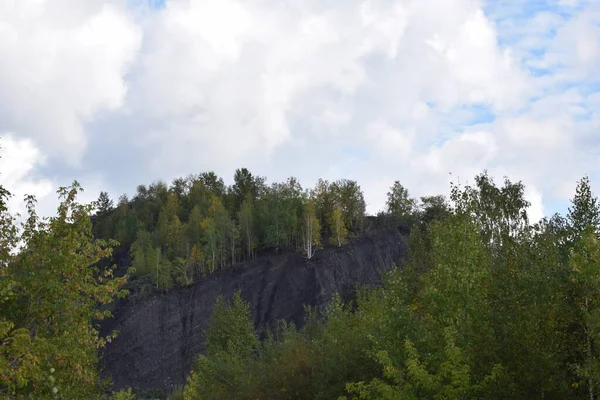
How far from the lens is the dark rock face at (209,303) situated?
84125mm

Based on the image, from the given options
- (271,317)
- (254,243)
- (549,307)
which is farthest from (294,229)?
(549,307)

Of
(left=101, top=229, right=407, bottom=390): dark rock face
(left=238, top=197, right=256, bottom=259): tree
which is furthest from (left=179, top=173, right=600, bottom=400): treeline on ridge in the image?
(left=238, top=197, right=256, bottom=259): tree

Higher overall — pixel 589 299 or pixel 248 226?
pixel 248 226

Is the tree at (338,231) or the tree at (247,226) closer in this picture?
the tree at (338,231)

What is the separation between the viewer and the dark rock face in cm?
8412

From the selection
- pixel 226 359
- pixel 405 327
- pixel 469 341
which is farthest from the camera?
pixel 226 359

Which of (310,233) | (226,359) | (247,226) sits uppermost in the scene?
(247,226)

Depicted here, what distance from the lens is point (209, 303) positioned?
9025cm

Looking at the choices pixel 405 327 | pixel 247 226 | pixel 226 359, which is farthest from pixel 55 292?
pixel 247 226

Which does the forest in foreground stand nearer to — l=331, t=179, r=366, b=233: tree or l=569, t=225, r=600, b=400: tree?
l=569, t=225, r=600, b=400: tree

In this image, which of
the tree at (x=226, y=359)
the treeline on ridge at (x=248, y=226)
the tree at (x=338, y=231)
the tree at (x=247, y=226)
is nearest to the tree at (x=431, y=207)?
the treeline on ridge at (x=248, y=226)

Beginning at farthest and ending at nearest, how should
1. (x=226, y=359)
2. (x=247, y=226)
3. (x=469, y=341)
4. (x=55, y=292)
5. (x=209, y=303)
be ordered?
(x=247, y=226) < (x=209, y=303) < (x=226, y=359) < (x=469, y=341) < (x=55, y=292)

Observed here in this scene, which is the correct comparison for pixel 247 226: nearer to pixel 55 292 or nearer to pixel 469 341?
pixel 469 341

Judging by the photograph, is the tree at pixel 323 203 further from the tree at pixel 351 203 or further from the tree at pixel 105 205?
the tree at pixel 105 205
